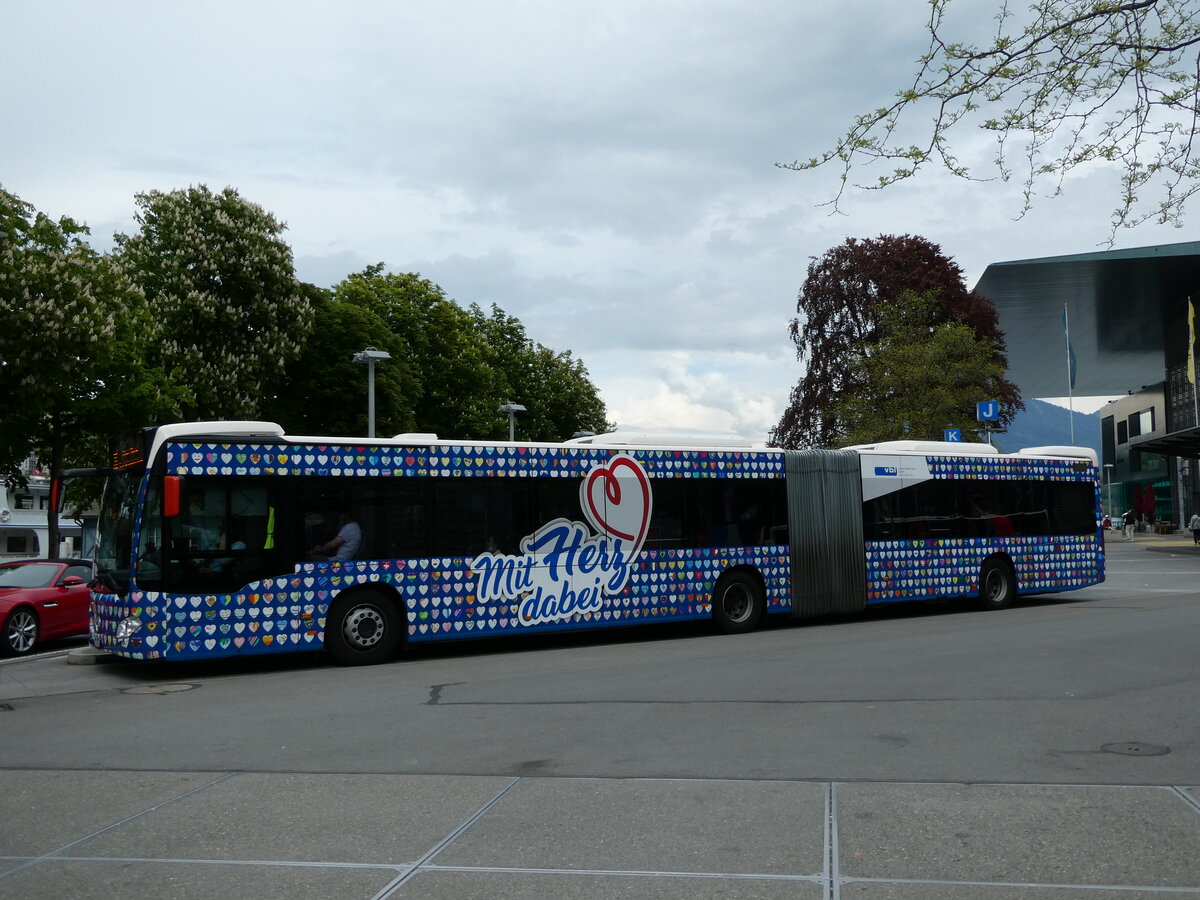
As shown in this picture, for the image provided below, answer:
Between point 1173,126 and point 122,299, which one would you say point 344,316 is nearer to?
point 122,299

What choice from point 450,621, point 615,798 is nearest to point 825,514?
point 450,621

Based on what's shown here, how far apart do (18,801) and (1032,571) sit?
1802 cm

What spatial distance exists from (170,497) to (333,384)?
25.3 metres

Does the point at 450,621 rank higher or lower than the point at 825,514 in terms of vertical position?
lower

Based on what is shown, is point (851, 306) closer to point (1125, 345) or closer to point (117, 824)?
point (1125, 345)

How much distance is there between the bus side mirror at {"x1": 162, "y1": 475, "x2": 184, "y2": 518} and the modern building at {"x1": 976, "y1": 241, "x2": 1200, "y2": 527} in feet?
129

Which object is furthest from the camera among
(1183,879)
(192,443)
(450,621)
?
(450,621)

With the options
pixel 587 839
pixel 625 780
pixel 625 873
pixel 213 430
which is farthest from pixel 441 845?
pixel 213 430

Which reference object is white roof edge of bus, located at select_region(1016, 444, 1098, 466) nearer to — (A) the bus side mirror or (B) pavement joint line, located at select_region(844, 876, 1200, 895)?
(A) the bus side mirror

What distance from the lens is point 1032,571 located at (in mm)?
20828

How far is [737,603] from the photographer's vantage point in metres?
17.1

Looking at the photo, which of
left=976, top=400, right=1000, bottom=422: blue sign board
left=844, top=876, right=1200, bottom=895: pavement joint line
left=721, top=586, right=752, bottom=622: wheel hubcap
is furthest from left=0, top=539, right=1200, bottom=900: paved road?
left=976, top=400, right=1000, bottom=422: blue sign board

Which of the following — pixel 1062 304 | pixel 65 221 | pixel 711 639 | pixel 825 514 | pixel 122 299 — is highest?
pixel 1062 304

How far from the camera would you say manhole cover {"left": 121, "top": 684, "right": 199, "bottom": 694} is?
1157cm
